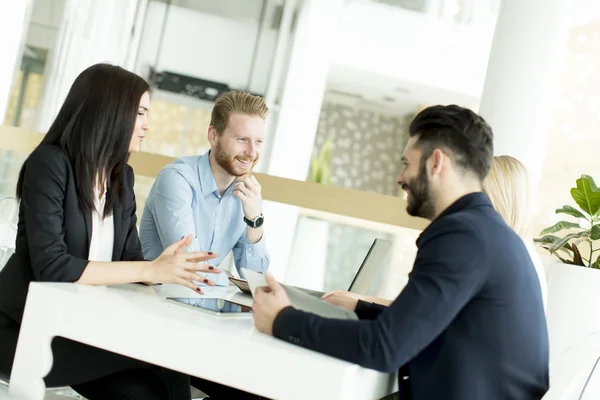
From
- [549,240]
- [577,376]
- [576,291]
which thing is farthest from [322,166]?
[577,376]

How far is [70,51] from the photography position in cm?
503

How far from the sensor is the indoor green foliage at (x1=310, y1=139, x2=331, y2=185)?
4.64 metres

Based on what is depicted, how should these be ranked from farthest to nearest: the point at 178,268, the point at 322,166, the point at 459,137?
the point at 322,166 → the point at 178,268 → the point at 459,137

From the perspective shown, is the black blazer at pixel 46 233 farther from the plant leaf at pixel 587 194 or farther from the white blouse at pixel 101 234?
the plant leaf at pixel 587 194

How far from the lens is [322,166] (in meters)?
4.67

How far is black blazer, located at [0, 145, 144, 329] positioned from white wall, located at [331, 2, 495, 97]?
308 centimetres

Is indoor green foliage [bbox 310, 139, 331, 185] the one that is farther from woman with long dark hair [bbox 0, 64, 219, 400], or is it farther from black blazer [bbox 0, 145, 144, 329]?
black blazer [bbox 0, 145, 144, 329]

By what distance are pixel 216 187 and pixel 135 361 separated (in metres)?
1.19

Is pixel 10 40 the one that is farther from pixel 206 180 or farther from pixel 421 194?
pixel 421 194

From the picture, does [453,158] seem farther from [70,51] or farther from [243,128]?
[70,51]

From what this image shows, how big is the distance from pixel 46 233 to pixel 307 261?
298 centimetres

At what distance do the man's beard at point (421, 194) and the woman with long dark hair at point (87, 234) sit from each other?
0.52 meters

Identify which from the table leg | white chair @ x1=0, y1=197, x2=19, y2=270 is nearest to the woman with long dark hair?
the table leg

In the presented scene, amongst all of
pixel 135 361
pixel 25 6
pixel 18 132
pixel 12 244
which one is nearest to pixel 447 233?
pixel 135 361
